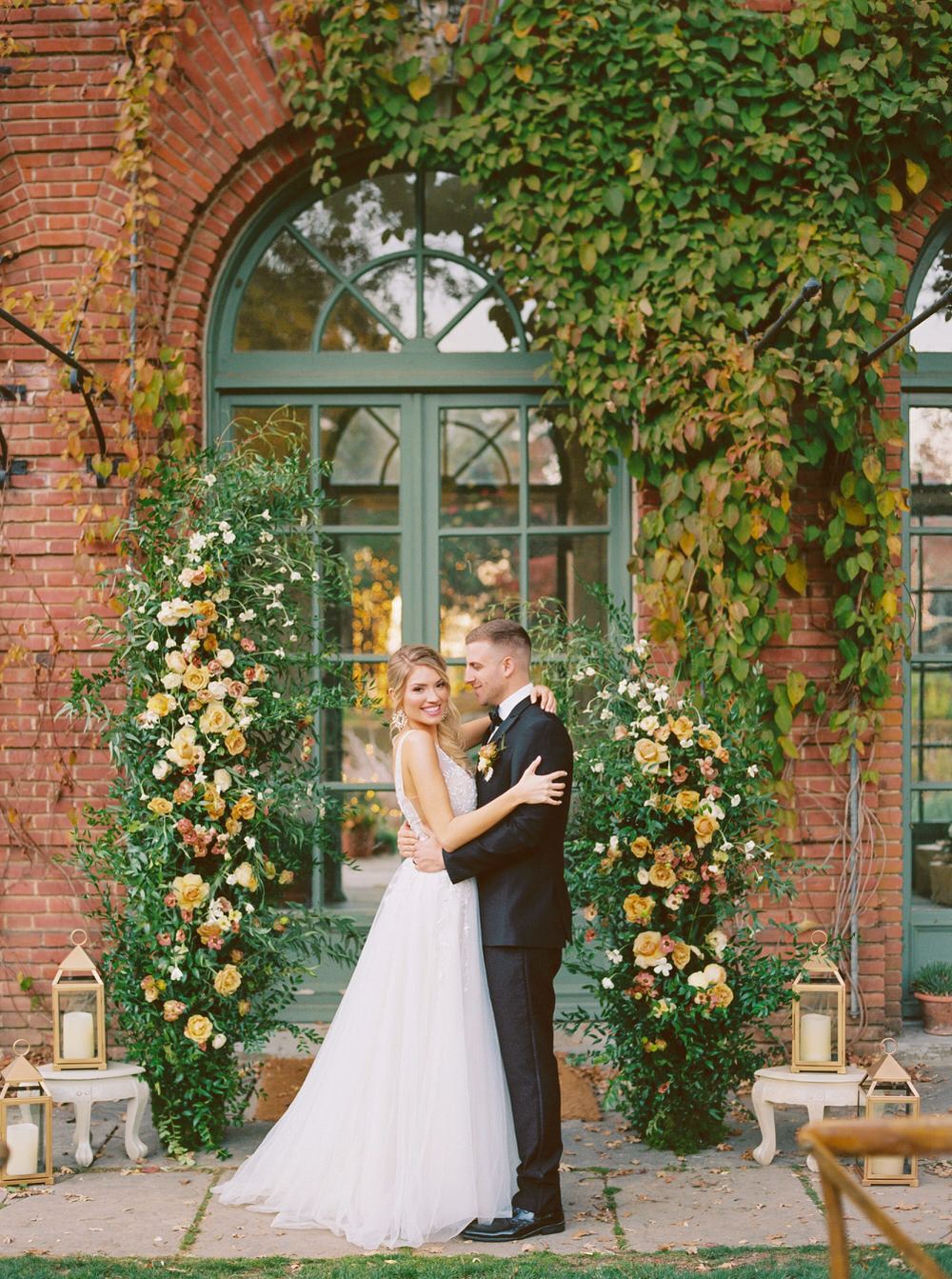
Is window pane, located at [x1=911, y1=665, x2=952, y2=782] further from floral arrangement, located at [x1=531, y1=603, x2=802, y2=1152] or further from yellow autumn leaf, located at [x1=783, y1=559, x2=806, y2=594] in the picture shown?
floral arrangement, located at [x1=531, y1=603, x2=802, y2=1152]

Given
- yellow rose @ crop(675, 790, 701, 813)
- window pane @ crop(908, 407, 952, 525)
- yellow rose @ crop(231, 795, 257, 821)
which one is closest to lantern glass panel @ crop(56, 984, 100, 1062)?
yellow rose @ crop(231, 795, 257, 821)

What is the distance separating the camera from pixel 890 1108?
452 centimetres

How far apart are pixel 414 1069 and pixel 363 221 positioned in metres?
4.06

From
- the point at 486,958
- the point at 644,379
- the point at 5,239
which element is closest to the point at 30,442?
the point at 5,239

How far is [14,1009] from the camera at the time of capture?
578 centimetres

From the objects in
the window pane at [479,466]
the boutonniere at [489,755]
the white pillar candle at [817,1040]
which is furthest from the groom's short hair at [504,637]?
the window pane at [479,466]

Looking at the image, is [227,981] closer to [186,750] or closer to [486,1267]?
[186,750]

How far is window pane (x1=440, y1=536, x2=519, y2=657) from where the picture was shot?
6.23 metres

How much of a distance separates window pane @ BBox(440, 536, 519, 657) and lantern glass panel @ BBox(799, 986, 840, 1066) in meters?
2.37

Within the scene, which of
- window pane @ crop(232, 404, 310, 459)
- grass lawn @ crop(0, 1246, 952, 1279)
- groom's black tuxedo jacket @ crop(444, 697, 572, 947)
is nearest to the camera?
grass lawn @ crop(0, 1246, 952, 1279)

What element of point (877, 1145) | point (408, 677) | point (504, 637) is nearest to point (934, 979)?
point (504, 637)

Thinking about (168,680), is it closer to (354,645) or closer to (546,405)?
(354,645)

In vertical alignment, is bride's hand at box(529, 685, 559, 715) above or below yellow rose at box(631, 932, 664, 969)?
above

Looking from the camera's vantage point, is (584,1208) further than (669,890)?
No
